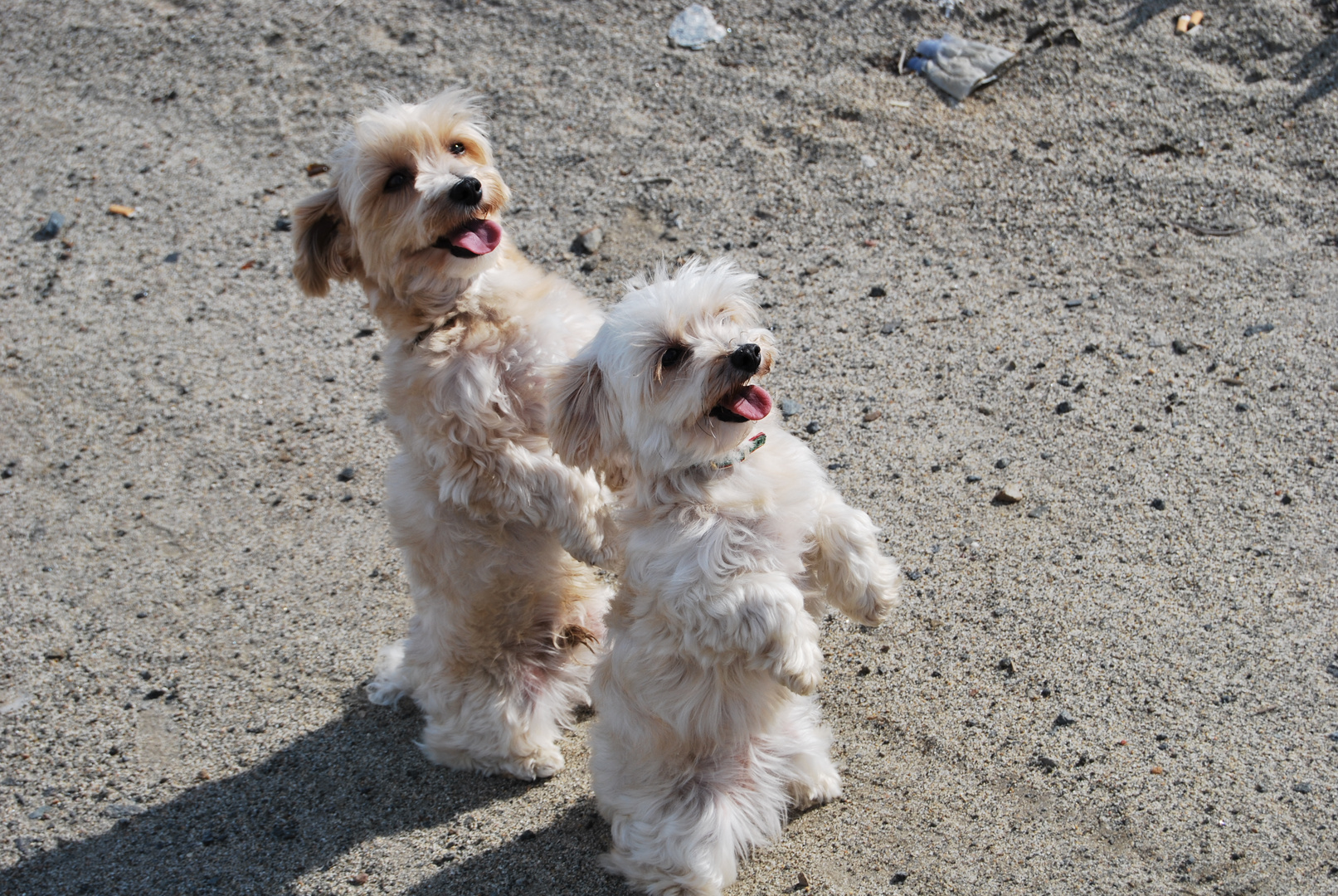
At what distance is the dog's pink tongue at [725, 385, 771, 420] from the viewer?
10.5ft

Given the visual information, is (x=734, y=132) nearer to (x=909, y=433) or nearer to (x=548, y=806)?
(x=909, y=433)

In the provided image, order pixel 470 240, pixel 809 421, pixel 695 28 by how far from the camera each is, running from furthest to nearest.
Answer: pixel 695 28 → pixel 809 421 → pixel 470 240

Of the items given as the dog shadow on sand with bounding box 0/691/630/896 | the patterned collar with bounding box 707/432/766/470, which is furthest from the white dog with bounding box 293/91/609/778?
the patterned collar with bounding box 707/432/766/470

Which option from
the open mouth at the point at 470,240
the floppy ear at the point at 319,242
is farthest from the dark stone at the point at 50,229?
the open mouth at the point at 470,240

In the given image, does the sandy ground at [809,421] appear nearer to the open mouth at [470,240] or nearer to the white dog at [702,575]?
the white dog at [702,575]

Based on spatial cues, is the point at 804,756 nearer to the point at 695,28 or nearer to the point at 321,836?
the point at 321,836

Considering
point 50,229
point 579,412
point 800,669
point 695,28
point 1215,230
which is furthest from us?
point 695,28

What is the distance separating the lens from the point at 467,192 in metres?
3.80

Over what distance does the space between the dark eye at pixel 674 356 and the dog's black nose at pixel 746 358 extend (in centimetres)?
17

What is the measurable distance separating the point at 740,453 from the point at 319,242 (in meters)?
1.97

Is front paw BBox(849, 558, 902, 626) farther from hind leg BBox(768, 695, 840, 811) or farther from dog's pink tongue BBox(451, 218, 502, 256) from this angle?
dog's pink tongue BBox(451, 218, 502, 256)

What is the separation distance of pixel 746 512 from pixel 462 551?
123cm

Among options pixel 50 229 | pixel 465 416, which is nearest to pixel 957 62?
pixel 465 416

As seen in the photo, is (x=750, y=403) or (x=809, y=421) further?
(x=809, y=421)
